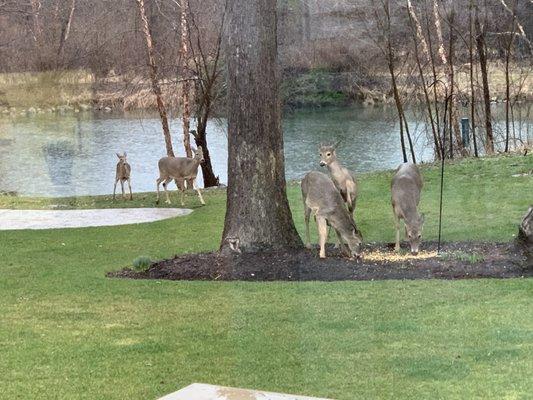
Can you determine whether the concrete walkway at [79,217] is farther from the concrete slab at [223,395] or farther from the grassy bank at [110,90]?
the concrete slab at [223,395]

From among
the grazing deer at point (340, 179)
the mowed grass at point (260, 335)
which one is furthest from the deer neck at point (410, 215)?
the mowed grass at point (260, 335)

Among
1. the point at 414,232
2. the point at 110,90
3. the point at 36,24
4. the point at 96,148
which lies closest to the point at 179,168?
the point at 36,24

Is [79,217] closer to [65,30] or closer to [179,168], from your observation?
[179,168]

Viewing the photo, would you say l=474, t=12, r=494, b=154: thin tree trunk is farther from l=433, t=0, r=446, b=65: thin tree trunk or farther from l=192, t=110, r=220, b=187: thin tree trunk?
l=192, t=110, r=220, b=187: thin tree trunk

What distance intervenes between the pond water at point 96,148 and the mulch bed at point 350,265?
234 inches

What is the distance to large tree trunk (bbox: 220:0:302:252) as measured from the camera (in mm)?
7238

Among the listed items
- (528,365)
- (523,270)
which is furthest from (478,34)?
(528,365)

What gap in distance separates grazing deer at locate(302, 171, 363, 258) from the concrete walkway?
12.1ft

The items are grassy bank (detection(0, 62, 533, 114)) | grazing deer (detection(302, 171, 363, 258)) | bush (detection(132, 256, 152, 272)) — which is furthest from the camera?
grassy bank (detection(0, 62, 533, 114))

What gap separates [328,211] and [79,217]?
4.84 meters

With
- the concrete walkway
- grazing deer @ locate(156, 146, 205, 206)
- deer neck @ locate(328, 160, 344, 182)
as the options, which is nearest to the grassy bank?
grazing deer @ locate(156, 146, 205, 206)

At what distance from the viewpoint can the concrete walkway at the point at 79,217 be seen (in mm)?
10643

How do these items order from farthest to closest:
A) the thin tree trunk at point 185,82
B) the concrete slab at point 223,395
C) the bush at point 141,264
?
the thin tree trunk at point 185,82 < the bush at point 141,264 < the concrete slab at point 223,395

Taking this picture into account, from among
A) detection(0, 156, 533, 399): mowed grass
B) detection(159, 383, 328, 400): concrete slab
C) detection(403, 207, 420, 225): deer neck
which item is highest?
detection(159, 383, 328, 400): concrete slab
